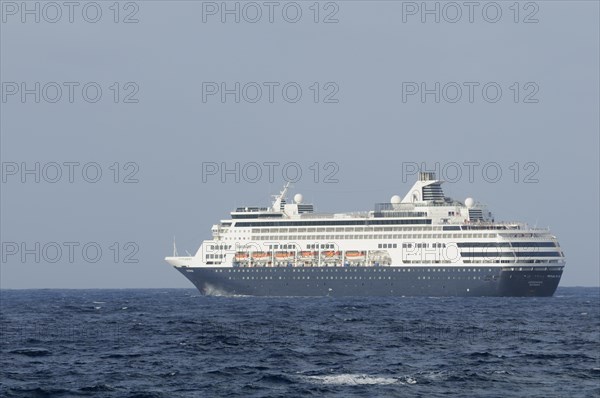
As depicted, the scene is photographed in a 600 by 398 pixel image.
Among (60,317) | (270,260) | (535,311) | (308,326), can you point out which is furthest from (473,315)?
(270,260)

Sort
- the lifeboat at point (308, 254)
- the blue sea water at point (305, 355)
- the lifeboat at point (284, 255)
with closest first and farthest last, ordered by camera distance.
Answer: the blue sea water at point (305, 355) < the lifeboat at point (308, 254) < the lifeboat at point (284, 255)

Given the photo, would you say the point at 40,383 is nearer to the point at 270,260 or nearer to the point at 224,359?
the point at 224,359

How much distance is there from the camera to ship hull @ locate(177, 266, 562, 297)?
103m

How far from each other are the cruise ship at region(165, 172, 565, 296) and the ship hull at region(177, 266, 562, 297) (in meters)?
0.10

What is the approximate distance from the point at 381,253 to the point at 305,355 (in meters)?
63.6

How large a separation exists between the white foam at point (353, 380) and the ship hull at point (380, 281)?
6533 cm

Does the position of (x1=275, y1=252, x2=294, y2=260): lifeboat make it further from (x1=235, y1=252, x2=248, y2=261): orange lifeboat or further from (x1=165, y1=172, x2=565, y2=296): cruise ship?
(x1=235, y1=252, x2=248, y2=261): orange lifeboat

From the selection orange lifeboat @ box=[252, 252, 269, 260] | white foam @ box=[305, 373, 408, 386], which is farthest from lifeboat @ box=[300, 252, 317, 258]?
white foam @ box=[305, 373, 408, 386]

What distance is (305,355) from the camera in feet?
153

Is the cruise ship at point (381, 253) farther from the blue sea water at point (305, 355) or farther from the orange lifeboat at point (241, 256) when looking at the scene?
the blue sea water at point (305, 355)

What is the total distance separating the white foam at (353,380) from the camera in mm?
37844

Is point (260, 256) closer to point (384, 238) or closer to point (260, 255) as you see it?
point (260, 255)

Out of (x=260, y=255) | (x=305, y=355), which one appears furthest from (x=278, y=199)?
(x=305, y=355)

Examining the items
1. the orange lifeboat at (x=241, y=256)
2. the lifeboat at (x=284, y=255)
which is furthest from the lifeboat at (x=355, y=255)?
the orange lifeboat at (x=241, y=256)
